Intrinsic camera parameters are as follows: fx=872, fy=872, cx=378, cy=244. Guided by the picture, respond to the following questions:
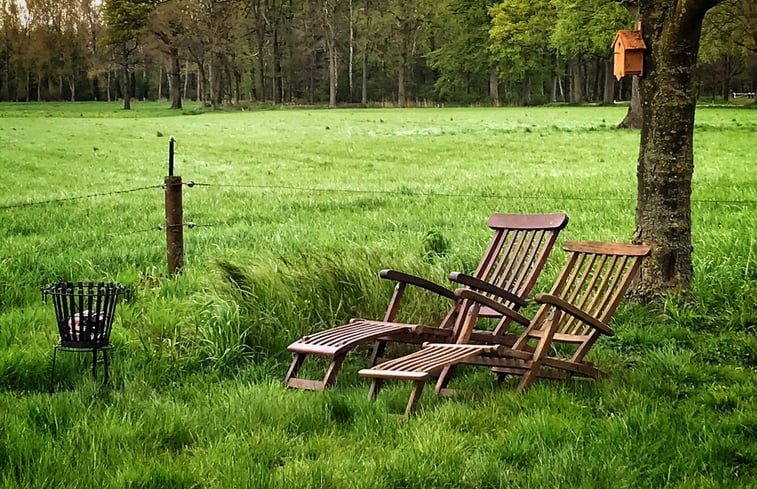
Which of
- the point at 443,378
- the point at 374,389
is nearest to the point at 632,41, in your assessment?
the point at 443,378

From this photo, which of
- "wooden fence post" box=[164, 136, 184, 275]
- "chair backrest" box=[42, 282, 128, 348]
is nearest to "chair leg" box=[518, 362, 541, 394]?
"chair backrest" box=[42, 282, 128, 348]

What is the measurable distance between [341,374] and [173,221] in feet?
9.85

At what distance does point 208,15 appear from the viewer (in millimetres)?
61344

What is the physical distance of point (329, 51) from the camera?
72000 mm

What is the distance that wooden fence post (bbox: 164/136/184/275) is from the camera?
7969 mm

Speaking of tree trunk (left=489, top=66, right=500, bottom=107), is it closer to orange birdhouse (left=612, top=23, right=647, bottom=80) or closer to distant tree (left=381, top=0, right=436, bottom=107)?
distant tree (left=381, top=0, right=436, bottom=107)

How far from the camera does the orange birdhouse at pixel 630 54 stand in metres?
6.79

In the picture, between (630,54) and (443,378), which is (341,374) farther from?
(630,54)

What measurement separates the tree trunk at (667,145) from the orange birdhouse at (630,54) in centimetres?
8

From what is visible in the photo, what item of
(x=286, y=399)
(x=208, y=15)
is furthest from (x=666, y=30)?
(x=208, y=15)

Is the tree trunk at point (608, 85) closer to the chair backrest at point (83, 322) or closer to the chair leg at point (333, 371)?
the chair leg at point (333, 371)

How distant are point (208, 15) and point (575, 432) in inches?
2396

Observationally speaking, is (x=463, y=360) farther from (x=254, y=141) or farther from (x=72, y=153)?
(x=254, y=141)

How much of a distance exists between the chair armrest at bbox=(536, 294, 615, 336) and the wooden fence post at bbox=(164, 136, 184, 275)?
4140mm
